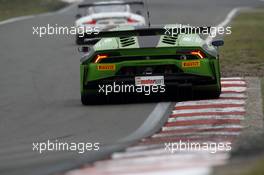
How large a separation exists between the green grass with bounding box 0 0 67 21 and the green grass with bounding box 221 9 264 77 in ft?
43.3

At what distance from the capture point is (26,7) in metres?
49.6

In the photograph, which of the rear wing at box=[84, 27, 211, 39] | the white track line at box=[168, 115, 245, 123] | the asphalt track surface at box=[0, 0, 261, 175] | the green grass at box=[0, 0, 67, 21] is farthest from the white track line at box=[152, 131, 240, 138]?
the green grass at box=[0, 0, 67, 21]

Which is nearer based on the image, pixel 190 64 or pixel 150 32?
pixel 190 64

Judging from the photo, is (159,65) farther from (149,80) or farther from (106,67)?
(106,67)

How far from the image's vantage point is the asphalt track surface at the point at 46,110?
Answer: 33.8 ft

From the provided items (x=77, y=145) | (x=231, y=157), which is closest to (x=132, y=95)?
(x=77, y=145)

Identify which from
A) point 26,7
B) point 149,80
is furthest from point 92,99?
point 26,7

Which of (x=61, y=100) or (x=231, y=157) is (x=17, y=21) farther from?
(x=231, y=157)

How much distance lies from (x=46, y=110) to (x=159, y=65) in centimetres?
174

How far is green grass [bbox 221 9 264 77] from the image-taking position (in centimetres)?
1909

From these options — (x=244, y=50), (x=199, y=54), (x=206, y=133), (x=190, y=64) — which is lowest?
(x=206, y=133)

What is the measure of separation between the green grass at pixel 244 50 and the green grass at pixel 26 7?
13.2m

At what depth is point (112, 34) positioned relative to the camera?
15.0 m

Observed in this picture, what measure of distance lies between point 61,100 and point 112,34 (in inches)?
67.0
